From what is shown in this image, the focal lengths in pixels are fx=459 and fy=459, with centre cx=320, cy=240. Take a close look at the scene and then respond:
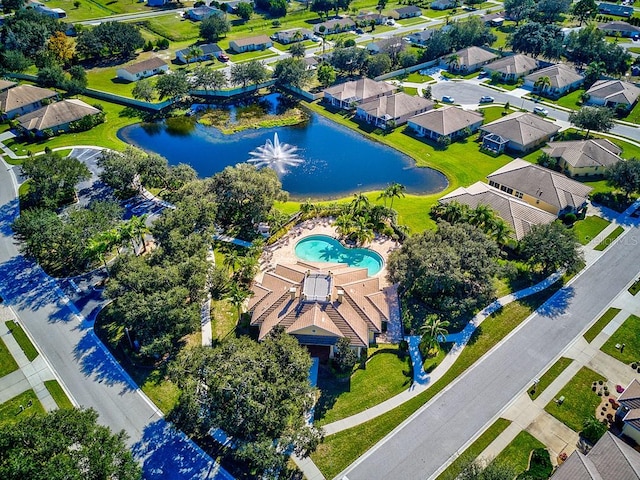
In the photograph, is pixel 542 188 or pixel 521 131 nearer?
pixel 542 188

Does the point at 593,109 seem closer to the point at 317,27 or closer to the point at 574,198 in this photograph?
the point at 574,198

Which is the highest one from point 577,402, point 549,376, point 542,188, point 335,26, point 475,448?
point 335,26

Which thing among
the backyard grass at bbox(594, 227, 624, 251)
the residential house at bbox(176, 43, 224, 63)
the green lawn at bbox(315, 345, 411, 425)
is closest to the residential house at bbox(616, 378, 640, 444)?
the green lawn at bbox(315, 345, 411, 425)

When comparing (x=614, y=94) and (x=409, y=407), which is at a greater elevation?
(x=614, y=94)

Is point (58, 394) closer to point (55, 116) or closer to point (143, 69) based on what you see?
point (55, 116)

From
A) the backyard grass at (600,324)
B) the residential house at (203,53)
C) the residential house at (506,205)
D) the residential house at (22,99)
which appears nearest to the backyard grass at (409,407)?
the backyard grass at (600,324)

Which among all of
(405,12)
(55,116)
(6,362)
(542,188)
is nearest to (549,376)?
(542,188)
